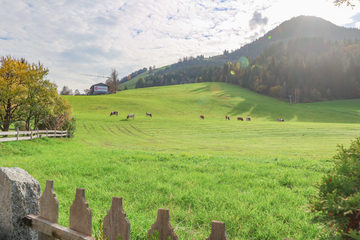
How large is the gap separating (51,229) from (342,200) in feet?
9.50

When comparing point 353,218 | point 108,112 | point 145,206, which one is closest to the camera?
point 353,218

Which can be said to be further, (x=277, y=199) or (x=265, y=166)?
(x=265, y=166)

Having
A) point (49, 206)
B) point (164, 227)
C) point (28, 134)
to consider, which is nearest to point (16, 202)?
point (49, 206)

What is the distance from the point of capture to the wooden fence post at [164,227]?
192cm

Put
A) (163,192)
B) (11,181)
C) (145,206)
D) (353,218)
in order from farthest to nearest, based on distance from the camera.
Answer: (163,192)
(145,206)
(11,181)
(353,218)

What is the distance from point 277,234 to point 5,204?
3908 millimetres

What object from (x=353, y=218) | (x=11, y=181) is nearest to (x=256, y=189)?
(x=353, y=218)

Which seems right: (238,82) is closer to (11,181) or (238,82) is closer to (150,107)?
(150,107)

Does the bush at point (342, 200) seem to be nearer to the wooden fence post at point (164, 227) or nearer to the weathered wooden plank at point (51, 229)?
the wooden fence post at point (164, 227)

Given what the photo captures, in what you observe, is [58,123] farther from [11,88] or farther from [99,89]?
[99,89]

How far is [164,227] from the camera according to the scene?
1.96 metres

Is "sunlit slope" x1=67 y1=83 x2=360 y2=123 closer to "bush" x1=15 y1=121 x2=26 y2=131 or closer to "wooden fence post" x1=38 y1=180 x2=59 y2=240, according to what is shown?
"bush" x1=15 y1=121 x2=26 y2=131

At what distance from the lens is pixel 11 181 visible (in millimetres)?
2420

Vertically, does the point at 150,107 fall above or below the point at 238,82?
below
